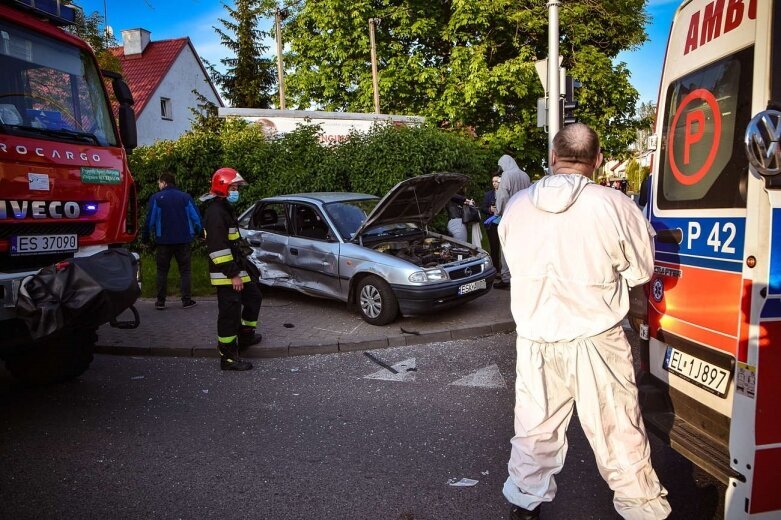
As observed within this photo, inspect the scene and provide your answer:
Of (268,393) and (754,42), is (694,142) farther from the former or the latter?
(268,393)

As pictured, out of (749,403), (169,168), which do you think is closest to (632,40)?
(169,168)

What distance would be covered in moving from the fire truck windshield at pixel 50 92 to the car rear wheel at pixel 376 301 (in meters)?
3.33

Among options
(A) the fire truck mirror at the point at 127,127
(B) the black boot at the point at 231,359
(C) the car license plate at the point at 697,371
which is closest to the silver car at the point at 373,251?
(B) the black boot at the point at 231,359

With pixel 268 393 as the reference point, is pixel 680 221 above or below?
above

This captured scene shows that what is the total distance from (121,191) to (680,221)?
4.31 metres

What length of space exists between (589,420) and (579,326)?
1.41 feet

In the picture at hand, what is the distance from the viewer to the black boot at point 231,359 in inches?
226

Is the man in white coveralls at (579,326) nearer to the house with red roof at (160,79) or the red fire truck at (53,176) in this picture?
the red fire truck at (53,176)

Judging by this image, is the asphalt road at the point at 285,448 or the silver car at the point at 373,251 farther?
the silver car at the point at 373,251

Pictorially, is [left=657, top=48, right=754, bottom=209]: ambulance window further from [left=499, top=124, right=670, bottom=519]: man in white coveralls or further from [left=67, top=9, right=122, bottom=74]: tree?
[left=67, top=9, right=122, bottom=74]: tree

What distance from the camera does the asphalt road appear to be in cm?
317

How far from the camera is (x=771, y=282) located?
2.37 metres

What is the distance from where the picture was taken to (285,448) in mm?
3943

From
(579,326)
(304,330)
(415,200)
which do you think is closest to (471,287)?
(415,200)
